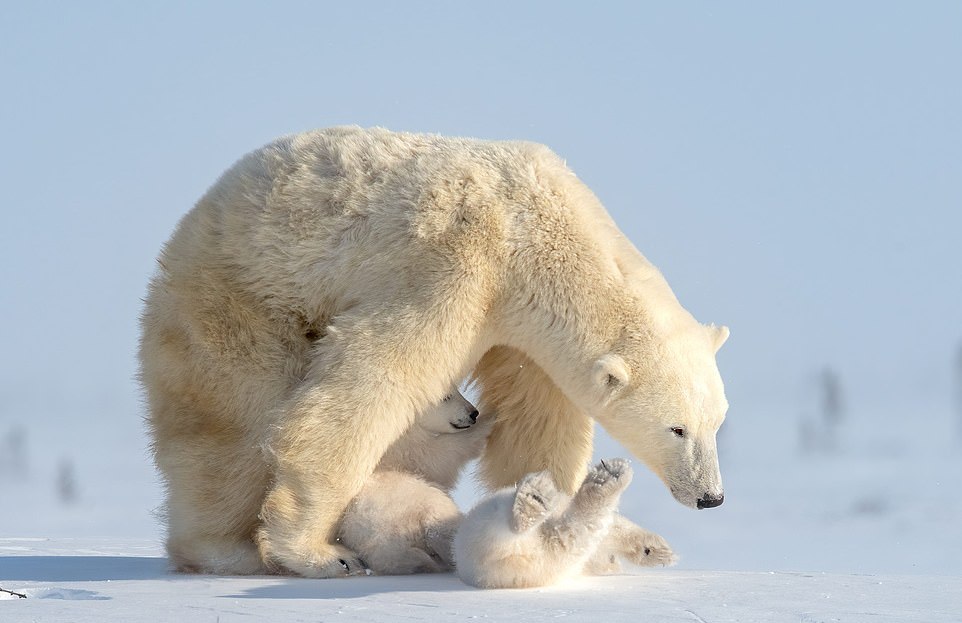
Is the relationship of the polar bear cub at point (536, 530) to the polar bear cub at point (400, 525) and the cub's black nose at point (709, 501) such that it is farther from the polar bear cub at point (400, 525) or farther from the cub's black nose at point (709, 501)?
the cub's black nose at point (709, 501)

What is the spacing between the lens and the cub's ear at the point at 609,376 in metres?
6.02

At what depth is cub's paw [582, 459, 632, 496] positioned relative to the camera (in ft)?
17.0

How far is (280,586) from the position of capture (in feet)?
18.1

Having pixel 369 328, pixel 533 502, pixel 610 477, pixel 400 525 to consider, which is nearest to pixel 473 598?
pixel 533 502

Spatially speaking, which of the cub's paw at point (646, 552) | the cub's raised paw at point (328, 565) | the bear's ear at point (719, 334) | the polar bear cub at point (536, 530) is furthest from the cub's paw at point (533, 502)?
the bear's ear at point (719, 334)

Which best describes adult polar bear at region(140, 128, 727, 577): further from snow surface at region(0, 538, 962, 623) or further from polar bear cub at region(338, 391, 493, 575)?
snow surface at region(0, 538, 962, 623)

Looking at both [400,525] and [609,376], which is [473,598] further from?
[609,376]

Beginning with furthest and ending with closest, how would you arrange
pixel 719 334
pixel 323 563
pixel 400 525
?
pixel 719 334 < pixel 400 525 < pixel 323 563

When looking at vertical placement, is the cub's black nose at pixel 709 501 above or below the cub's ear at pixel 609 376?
below

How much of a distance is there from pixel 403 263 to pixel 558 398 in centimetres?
128

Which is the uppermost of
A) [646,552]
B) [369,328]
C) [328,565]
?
[369,328]

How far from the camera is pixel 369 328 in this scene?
5.91 meters

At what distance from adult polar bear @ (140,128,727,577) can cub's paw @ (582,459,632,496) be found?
35.0 inches

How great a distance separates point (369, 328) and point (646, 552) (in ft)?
6.08
